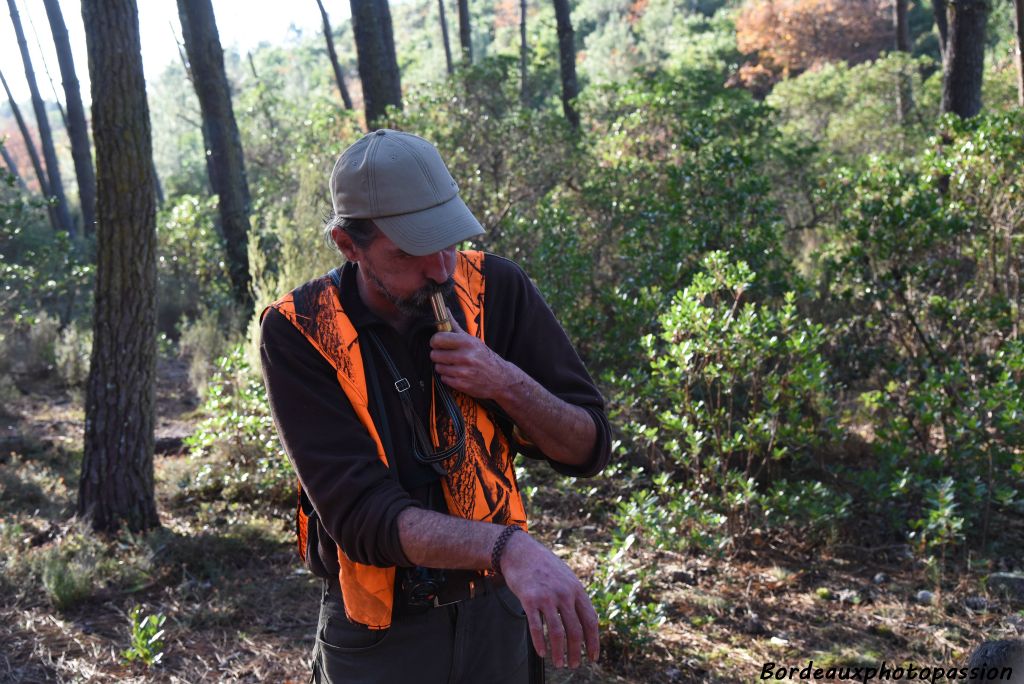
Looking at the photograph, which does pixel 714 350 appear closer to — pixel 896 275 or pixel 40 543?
pixel 896 275

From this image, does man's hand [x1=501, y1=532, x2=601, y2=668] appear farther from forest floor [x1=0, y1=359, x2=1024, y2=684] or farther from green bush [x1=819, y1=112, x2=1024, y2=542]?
green bush [x1=819, y1=112, x2=1024, y2=542]

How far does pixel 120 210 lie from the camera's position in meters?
5.25

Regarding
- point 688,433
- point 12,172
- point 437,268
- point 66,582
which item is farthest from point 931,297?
point 12,172

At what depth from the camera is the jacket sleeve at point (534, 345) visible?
217 centimetres

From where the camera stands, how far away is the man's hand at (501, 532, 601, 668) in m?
1.72

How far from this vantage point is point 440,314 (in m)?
2.00

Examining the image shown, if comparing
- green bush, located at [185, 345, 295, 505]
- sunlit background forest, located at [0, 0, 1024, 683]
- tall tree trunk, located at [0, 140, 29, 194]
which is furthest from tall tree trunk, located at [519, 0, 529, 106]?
green bush, located at [185, 345, 295, 505]

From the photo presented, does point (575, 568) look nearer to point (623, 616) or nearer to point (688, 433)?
point (688, 433)

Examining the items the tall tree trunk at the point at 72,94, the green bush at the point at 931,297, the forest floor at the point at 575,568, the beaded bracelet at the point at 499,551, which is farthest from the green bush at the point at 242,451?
the tall tree trunk at the point at 72,94

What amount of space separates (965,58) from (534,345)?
8.32 m

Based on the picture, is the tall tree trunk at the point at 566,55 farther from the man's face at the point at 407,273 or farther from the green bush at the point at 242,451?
the man's face at the point at 407,273

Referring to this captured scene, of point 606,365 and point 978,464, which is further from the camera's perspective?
point 606,365

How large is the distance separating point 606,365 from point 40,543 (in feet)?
12.0

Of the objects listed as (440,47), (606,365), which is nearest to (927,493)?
(606,365)
